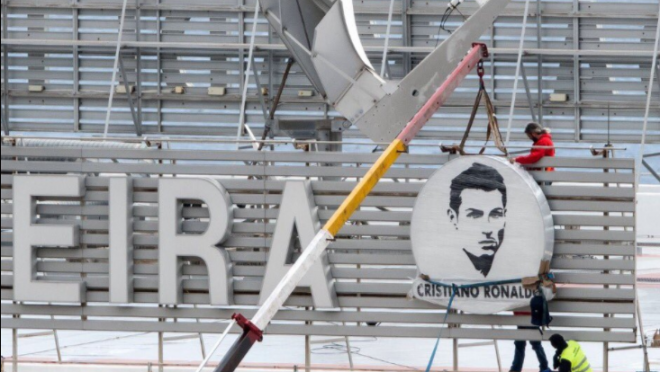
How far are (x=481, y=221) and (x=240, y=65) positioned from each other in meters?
11.9

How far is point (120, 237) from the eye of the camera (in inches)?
455

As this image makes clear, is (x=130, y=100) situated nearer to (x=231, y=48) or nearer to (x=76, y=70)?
(x=76, y=70)

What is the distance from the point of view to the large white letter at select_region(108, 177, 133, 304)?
11.5 meters

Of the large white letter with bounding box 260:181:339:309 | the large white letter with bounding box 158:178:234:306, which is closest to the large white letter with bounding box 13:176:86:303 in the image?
the large white letter with bounding box 158:178:234:306

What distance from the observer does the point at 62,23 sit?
22.5 metres

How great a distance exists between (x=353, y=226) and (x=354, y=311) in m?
0.83

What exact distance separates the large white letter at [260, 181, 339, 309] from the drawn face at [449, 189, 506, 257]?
136 centimetres

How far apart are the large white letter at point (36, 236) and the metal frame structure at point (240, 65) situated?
1050cm

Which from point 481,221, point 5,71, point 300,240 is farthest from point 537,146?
point 5,71

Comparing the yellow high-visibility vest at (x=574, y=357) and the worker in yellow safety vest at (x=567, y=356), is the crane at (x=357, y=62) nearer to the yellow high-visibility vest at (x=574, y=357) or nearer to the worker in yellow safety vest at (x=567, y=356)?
the worker in yellow safety vest at (x=567, y=356)

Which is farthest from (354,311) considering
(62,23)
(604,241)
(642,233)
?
(62,23)

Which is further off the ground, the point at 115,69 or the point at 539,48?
the point at 539,48

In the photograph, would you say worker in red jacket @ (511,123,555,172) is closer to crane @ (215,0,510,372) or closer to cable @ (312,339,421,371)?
crane @ (215,0,510,372)

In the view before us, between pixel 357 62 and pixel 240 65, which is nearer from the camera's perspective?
pixel 357 62
